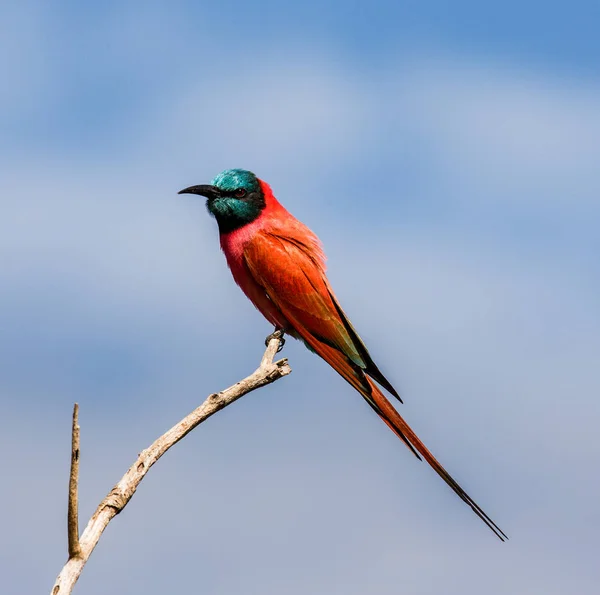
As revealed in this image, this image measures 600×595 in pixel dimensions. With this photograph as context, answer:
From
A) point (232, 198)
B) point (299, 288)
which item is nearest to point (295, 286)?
point (299, 288)

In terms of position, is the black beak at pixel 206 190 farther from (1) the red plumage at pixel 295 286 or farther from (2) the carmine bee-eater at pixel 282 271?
(1) the red plumage at pixel 295 286

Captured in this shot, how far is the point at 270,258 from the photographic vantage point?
5699 millimetres

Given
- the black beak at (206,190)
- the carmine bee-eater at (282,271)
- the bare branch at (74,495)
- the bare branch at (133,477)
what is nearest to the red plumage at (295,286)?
the carmine bee-eater at (282,271)

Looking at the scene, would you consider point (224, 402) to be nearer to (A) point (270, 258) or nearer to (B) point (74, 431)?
(B) point (74, 431)

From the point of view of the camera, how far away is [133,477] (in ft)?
10.6

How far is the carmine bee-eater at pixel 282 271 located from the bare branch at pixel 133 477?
150cm

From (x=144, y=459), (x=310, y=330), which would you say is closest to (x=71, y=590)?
(x=144, y=459)

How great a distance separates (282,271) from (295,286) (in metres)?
0.12

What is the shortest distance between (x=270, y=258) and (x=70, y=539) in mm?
3062

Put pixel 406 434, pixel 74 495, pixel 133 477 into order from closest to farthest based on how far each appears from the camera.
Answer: pixel 74 495 < pixel 133 477 < pixel 406 434

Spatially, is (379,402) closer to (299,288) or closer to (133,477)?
(299,288)

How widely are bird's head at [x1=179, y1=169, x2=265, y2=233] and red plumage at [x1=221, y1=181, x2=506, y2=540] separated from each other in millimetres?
54

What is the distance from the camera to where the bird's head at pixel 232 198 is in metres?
5.86

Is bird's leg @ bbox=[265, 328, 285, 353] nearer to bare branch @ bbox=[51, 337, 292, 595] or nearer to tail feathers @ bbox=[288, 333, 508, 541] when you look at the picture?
tail feathers @ bbox=[288, 333, 508, 541]
